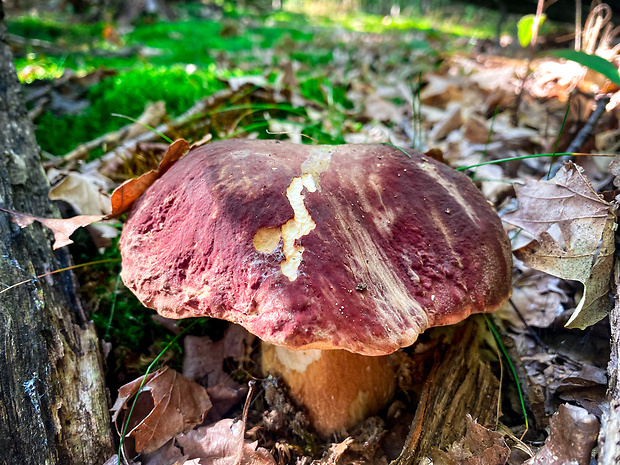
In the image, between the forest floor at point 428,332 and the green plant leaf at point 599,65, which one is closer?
the forest floor at point 428,332

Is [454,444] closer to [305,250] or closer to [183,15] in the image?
[305,250]

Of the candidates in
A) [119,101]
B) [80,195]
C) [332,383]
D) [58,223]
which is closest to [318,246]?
[332,383]

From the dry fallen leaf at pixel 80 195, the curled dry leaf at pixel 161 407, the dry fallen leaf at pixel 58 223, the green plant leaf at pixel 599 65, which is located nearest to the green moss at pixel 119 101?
the dry fallen leaf at pixel 80 195

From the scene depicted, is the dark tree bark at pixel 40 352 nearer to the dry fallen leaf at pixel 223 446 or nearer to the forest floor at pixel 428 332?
the forest floor at pixel 428 332

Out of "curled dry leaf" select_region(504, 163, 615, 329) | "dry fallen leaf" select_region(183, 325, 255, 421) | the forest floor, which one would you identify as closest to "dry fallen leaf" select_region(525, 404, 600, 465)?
the forest floor

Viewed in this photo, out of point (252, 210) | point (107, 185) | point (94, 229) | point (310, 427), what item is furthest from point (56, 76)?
point (310, 427)

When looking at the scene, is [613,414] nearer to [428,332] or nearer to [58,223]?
[428,332]
